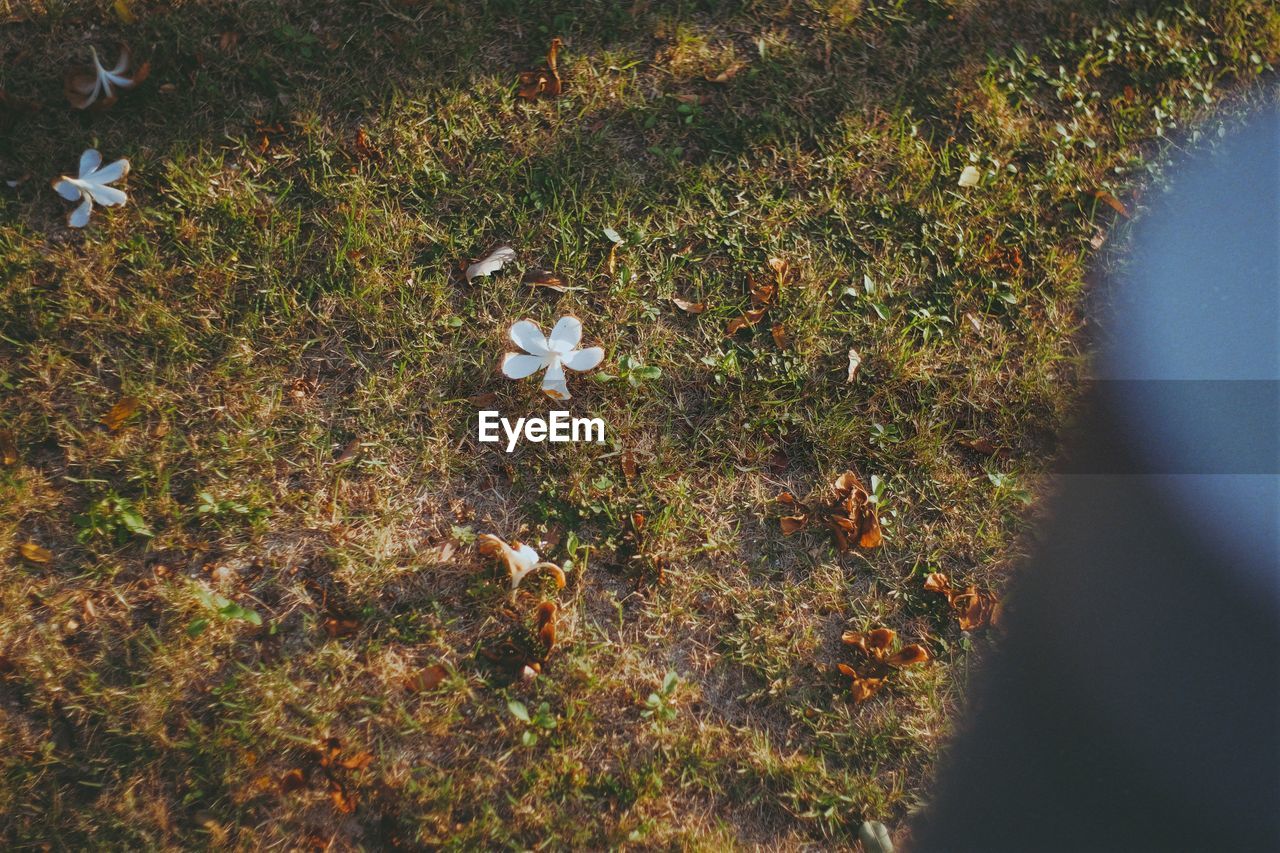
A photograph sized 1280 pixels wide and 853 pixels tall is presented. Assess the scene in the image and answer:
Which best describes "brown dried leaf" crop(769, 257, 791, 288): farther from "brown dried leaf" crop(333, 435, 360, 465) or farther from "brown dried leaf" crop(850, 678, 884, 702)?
"brown dried leaf" crop(333, 435, 360, 465)

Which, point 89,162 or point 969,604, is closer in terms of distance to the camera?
point 969,604

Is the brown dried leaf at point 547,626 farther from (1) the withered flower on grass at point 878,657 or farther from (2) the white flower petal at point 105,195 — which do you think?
(2) the white flower petal at point 105,195

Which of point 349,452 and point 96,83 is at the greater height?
point 96,83

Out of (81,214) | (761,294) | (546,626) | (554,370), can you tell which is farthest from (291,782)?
(761,294)

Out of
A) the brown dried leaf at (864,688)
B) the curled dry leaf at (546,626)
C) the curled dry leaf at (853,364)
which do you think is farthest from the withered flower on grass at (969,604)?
the curled dry leaf at (546,626)

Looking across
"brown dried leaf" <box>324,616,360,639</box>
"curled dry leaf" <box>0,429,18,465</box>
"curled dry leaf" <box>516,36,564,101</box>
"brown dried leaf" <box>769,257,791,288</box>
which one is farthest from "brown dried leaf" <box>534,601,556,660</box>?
"curled dry leaf" <box>516,36,564,101</box>

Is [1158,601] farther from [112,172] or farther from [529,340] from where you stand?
[112,172]

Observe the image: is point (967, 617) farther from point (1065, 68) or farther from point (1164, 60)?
point (1164, 60)
